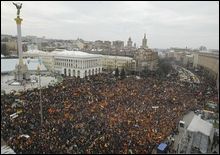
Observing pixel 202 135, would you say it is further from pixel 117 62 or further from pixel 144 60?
pixel 144 60

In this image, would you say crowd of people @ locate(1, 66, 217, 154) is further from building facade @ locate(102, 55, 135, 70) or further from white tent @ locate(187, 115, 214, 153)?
building facade @ locate(102, 55, 135, 70)

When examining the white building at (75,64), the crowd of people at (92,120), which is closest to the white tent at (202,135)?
the crowd of people at (92,120)

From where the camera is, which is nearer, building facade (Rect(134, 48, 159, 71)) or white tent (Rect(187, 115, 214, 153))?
white tent (Rect(187, 115, 214, 153))

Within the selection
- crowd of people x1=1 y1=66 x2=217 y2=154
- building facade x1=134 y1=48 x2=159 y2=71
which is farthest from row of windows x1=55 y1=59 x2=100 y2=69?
crowd of people x1=1 y1=66 x2=217 y2=154

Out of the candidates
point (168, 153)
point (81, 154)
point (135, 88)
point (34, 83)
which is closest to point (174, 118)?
point (168, 153)

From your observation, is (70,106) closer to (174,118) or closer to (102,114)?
(102,114)
